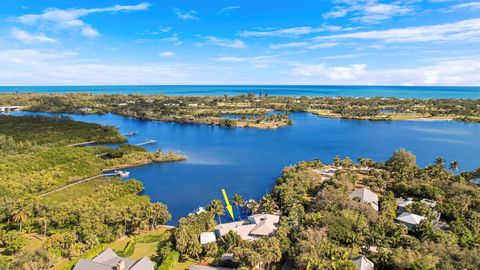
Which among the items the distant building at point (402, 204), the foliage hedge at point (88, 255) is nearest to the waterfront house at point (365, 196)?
the distant building at point (402, 204)

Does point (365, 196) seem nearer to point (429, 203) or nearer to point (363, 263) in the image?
point (429, 203)

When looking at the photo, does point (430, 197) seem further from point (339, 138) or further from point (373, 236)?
point (339, 138)

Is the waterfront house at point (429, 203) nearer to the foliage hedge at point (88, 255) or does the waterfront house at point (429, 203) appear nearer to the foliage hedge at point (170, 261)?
the foliage hedge at point (170, 261)

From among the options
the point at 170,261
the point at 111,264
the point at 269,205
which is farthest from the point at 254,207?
the point at 111,264

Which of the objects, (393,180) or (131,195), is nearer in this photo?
(131,195)

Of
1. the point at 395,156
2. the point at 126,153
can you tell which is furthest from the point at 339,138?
the point at 126,153

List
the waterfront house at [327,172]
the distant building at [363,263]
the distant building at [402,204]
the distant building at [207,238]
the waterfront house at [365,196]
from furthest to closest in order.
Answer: the waterfront house at [327,172] < the waterfront house at [365,196] < the distant building at [402,204] < the distant building at [207,238] < the distant building at [363,263]

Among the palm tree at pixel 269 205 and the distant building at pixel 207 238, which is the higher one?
the palm tree at pixel 269 205
